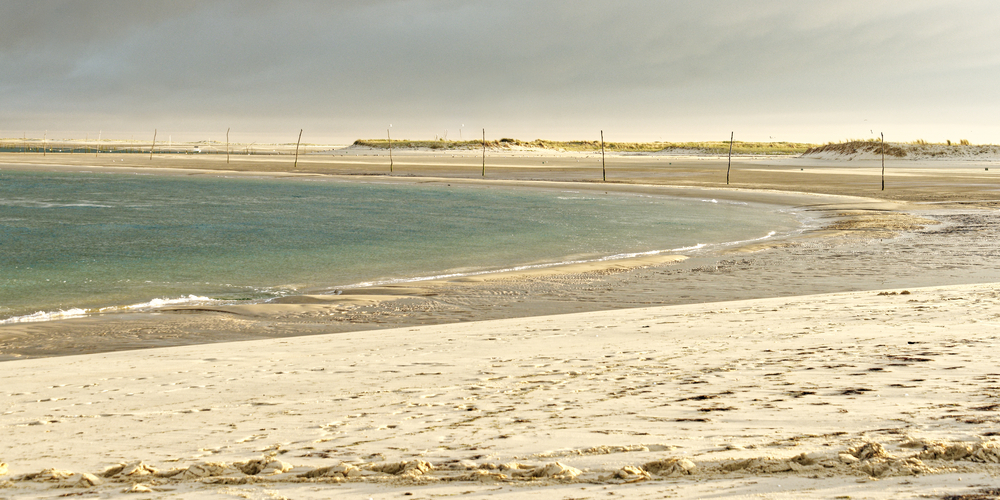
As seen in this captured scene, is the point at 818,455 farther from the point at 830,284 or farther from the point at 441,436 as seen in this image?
the point at 830,284

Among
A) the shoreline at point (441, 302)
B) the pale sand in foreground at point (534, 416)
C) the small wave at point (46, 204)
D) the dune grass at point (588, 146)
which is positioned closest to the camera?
the pale sand in foreground at point (534, 416)

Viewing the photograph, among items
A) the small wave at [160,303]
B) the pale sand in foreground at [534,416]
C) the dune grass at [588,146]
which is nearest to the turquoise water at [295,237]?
the small wave at [160,303]

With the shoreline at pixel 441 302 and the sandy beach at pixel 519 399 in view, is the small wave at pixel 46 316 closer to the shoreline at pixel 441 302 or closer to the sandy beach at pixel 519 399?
the shoreline at pixel 441 302

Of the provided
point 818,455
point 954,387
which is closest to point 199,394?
Result: point 818,455

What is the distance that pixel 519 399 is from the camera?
5.50m

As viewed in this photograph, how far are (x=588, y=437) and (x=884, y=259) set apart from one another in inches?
568

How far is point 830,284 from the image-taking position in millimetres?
13266

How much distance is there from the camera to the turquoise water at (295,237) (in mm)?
14711

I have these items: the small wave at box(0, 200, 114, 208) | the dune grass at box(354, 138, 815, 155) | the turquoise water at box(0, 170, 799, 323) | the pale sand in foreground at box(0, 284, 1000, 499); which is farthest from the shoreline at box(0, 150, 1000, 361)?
the dune grass at box(354, 138, 815, 155)

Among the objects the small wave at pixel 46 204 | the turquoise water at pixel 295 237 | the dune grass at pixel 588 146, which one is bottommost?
the turquoise water at pixel 295 237

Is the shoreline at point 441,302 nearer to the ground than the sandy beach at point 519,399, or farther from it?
nearer to the ground

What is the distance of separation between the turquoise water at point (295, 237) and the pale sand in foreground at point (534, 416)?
6864 millimetres

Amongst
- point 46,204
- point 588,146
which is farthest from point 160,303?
point 588,146

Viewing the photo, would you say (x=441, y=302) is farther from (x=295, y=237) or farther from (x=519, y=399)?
(x=295, y=237)
